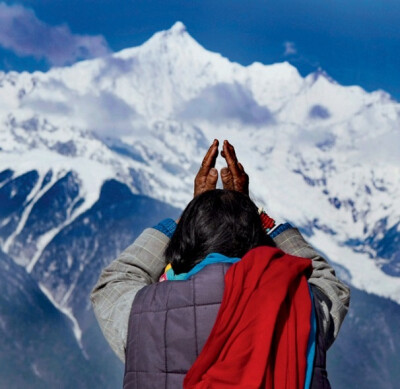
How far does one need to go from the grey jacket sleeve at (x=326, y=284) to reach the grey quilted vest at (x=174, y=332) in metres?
0.11

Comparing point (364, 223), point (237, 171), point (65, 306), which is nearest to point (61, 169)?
point (65, 306)

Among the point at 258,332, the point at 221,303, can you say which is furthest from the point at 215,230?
the point at 258,332

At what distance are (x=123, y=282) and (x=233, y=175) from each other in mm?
496

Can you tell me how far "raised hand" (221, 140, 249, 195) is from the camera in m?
1.79

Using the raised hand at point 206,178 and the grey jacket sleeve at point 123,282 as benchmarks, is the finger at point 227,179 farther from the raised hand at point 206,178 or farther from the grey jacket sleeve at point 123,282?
the grey jacket sleeve at point 123,282

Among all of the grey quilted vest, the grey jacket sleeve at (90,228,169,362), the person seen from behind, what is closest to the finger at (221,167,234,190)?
the person seen from behind

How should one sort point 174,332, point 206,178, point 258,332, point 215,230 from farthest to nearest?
point 206,178 < point 215,230 < point 174,332 < point 258,332

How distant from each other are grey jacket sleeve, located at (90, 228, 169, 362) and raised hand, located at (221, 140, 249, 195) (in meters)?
0.31

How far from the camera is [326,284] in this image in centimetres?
156

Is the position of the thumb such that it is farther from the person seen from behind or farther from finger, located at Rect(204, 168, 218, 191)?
the person seen from behind

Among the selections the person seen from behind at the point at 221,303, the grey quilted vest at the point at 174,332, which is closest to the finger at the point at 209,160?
the person seen from behind at the point at 221,303

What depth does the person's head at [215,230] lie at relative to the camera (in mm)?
1500

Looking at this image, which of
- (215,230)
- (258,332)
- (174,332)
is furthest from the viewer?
(215,230)

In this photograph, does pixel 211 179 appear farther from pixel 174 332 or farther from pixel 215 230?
pixel 174 332
